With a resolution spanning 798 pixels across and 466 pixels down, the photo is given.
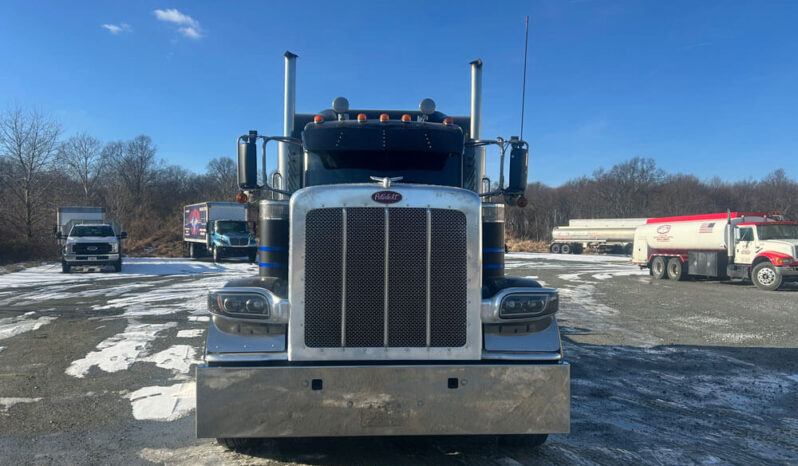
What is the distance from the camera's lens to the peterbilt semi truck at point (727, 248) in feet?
54.3

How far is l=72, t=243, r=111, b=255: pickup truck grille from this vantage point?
19.6 metres

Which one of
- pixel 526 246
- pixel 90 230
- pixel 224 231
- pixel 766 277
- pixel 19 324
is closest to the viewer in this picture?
pixel 19 324

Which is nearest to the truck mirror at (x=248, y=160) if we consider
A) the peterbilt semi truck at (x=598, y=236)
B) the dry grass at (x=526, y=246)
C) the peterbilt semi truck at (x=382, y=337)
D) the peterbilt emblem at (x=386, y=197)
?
the peterbilt semi truck at (x=382, y=337)

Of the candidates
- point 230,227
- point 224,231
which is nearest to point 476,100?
point 224,231

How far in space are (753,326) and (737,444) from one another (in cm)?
712

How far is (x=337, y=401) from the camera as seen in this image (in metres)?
3.13

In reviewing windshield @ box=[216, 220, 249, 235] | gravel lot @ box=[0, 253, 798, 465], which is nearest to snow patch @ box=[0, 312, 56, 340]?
gravel lot @ box=[0, 253, 798, 465]

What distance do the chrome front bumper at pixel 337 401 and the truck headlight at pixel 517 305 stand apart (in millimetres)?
432

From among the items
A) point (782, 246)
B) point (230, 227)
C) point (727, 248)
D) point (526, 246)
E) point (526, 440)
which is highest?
point (230, 227)

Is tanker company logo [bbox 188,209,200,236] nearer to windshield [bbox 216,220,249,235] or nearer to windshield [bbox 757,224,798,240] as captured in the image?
windshield [bbox 216,220,249,235]

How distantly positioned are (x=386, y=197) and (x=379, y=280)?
1.86ft

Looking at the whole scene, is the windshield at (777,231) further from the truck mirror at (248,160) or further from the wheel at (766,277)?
the truck mirror at (248,160)

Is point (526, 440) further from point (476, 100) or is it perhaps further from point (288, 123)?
point (288, 123)

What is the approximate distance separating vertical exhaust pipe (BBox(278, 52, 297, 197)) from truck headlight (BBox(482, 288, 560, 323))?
247 centimetres
